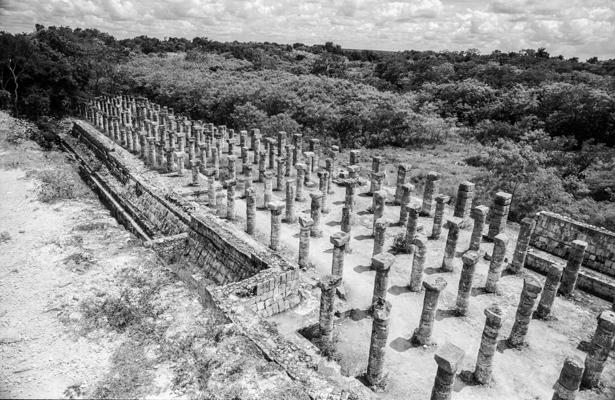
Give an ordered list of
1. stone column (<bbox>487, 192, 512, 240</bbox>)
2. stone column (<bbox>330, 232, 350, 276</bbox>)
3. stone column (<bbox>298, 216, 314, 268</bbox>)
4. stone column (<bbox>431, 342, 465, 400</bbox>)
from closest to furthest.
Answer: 1. stone column (<bbox>431, 342, 465, 400</bbox>)
2. stone column (<bbox>330, 232, 350, 276</bbox>)
3. stone column (<bbox>298, 216, 314, 268</bbox>)
4. stone column (<bbox>487, 192, 512, 240</bbox>)

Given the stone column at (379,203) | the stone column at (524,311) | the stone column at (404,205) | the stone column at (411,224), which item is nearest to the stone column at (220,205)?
the stone column at (379,203)

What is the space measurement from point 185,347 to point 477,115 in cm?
3067

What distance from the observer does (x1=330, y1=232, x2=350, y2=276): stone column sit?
11.9 meters

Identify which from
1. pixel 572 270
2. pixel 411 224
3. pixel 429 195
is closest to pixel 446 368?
pixel 572 270

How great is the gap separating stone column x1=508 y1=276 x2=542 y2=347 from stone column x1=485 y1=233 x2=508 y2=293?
2.17 meters

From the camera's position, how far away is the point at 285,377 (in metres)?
7.91

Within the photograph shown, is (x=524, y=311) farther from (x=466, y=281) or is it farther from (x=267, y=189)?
(x=267, y=189)

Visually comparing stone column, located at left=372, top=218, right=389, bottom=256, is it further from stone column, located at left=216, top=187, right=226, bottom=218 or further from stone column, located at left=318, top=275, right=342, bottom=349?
stone column, located at left=216, top=187, right=226, bottom=218

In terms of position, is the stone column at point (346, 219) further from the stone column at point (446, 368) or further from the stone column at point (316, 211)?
the stone column at point (446, 368)

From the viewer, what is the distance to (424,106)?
3309 centimetres

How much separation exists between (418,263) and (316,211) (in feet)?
15.4

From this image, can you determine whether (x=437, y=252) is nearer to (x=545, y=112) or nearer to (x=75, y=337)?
(x=75, y=337)

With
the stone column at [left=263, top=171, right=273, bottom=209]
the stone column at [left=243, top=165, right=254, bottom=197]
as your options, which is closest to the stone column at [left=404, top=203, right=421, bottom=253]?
the stone column at [left=263, top=171, right=273, bottom=209]

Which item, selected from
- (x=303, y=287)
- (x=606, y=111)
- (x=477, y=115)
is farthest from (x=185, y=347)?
(x=477, y=115)
